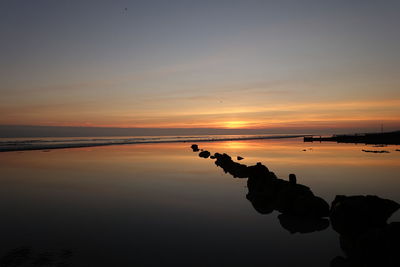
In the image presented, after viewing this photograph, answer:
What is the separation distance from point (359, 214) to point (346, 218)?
17.5 inches

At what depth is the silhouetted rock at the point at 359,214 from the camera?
980 centimetres

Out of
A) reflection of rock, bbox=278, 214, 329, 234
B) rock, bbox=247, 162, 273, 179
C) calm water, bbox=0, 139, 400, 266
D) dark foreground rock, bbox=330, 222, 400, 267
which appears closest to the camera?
dark foreground rock, bbox=330, 222, 400, 267

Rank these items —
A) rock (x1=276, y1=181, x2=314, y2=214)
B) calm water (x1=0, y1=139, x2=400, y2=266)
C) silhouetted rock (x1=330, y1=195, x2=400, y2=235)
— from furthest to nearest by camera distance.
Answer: rock (x1=276, y1=181, x2=314, y2=214)
silhouetted rock (x1=330, y1=195, x2=400, y2=235)
calm water (x1=0, y1=139, x2=400, y2=266)

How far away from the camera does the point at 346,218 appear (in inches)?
394

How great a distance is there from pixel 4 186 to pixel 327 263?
Result: 1950 centimetres

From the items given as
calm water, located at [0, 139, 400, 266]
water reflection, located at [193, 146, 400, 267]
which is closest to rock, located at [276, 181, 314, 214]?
water reflection, located at [193, 146, 400, 267]

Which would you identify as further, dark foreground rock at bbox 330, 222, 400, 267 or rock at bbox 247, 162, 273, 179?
rock at bbox 247, 162, 273, 179

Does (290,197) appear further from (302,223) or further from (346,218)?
(346,218)

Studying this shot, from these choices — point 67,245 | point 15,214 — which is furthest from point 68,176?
point 67,245

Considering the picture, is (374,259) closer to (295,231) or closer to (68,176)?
(295,231)

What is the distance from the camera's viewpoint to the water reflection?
24.0 feet

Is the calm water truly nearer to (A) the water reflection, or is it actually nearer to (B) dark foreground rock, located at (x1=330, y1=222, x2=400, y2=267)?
(A) the water reflection

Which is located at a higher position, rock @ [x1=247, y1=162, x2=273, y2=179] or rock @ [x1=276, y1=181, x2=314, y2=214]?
rock @ [x1=247, y1=162, x2=273, y2=179]

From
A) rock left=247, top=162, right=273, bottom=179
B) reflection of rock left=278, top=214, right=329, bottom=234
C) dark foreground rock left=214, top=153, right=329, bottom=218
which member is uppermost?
rock left=247, top=162, right=273, bottom=179
